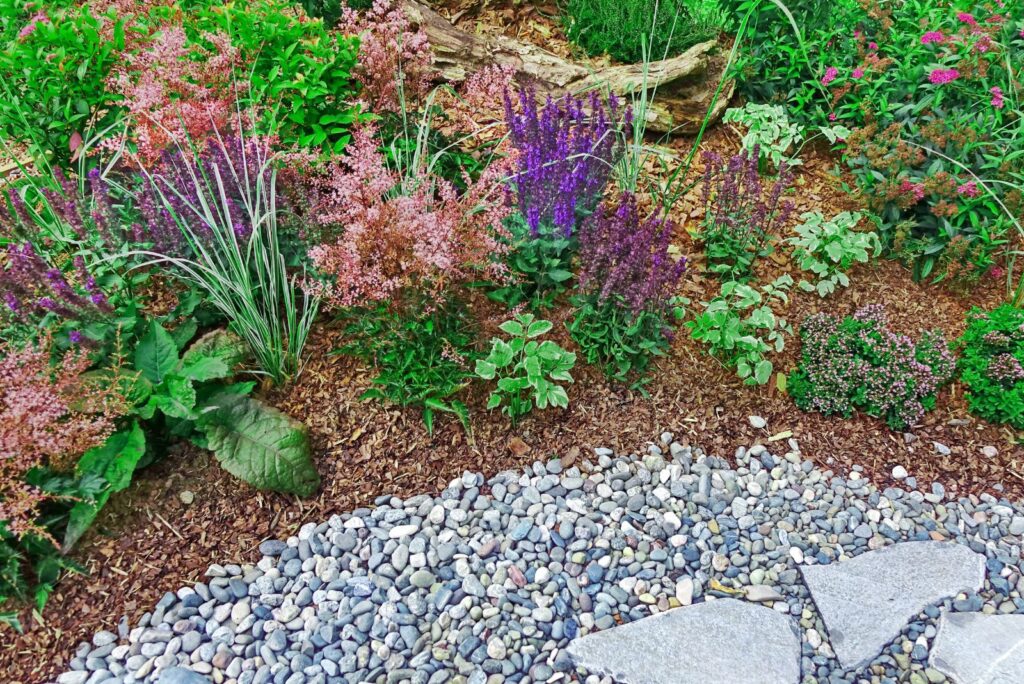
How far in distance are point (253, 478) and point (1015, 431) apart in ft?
9.80

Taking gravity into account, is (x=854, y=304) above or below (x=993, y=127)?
below

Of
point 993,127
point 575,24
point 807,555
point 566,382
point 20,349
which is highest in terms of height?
point 575,24

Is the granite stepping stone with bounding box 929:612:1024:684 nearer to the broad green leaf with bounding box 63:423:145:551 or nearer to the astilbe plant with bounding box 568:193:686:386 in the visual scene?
the astilbe plant with bounding box 568:193:686:386

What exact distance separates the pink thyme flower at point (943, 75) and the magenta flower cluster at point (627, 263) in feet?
5.68

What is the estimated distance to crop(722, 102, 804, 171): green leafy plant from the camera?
3.64 meters

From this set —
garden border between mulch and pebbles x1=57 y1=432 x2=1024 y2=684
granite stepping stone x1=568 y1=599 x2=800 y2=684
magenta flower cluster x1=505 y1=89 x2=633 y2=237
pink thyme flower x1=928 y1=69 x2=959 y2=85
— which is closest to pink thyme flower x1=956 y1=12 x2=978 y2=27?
pink thyme flower x1=928 y1=69 x2=959 y2=85

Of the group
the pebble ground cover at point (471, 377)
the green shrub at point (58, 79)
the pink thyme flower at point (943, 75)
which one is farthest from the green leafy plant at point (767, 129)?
the green shrub at point (58, 79)

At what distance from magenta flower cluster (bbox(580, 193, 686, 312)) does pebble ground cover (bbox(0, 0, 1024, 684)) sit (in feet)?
0.06

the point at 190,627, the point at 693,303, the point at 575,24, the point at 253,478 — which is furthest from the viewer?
the point at 575,24

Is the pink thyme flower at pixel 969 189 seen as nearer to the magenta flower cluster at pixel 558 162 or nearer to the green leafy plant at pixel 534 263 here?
the magenta flower cluster at pixel 558 162

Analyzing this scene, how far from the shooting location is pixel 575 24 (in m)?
4.30

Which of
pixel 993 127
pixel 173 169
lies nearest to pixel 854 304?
pixel 993 127

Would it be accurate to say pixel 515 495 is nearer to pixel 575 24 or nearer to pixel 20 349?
pixel 20 349

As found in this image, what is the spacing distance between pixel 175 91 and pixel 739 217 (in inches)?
99.7
